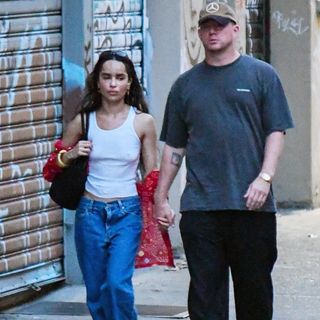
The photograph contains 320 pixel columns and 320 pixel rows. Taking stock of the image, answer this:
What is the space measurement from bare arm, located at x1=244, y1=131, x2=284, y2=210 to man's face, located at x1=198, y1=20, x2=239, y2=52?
1.56ft

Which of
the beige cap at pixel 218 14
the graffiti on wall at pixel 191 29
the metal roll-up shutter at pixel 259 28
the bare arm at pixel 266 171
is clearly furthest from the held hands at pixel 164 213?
the metal roll-up shutter at pixel 259 28

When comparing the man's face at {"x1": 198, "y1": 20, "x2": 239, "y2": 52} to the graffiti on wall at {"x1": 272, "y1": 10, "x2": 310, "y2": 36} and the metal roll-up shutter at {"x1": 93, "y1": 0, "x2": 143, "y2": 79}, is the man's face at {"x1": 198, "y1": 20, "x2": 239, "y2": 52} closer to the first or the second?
the metal roll-up shutter at {"x1": 93, "y1": 0, "x2": 143, "y2": 79}

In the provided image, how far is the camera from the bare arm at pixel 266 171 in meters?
5.52

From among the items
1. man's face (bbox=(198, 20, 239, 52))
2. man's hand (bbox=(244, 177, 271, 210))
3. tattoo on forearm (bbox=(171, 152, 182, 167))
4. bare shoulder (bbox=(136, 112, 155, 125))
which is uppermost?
man's face (bbox=(198, 20, 239, 52))

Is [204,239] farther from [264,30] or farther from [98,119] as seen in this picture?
[264,30]

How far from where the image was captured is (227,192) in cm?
562

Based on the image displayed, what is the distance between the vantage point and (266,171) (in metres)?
5.57

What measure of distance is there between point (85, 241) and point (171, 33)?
3.27 metres

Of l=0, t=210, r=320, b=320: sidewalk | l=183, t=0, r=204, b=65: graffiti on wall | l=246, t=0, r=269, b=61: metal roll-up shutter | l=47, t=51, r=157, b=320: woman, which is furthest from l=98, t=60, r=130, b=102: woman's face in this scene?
l=246, t=0, r=269, b=61: metal roll-up shutter

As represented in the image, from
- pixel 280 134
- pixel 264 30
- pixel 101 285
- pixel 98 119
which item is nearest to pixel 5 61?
pixel 98 119

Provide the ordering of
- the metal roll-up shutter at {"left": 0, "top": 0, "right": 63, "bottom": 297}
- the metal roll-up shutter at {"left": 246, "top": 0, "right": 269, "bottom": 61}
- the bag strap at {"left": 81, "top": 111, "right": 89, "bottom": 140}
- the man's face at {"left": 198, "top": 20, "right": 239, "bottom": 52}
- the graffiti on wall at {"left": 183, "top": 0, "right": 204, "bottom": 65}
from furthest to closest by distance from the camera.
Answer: the metal roll-up shutter at {"left": 246, "top": 0, "right": 269, "bottom": 61} → the graffiti on wall at {"left": 183, "top": 0, "right": 204, "bottom": 65} → the metal roll-up shutter at {"left": 0, "top": 0, "right": 63, "bottom": 297} → the bag strap at {"left": 81, "top": 111, "right": 89, "bottom": 140} → the man's face at {"left": 198, "top": 20, "right": 239, "bottom": 52}

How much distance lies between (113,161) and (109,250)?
46 cm

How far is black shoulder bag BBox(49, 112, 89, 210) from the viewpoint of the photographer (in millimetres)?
6129

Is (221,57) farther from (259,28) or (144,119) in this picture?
(259,28)
